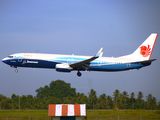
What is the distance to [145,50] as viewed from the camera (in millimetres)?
55312

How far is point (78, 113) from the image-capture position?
33500 millimetres

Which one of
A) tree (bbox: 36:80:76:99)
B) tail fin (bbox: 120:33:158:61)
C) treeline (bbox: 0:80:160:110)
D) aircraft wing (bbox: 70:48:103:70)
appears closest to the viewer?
aircraft wing (bbox: 70:48:103:70)

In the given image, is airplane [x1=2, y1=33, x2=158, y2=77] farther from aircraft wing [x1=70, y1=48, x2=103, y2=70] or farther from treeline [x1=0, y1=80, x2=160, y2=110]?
treeline [x1=0, y1=80, x2=160, y2=110]

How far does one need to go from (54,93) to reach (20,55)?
132 feet

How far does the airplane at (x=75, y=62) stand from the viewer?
158 ft

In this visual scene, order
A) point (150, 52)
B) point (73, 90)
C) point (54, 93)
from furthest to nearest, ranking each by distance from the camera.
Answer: point (73, 90)
point (54, 93)
point (150, 52)

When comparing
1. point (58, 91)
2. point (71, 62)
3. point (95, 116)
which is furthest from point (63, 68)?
point (58, 91)

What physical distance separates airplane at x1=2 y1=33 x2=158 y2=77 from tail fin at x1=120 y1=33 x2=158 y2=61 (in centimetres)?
93

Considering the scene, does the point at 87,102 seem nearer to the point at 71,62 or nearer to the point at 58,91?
the point at 58,91

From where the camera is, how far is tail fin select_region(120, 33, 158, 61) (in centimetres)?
5408

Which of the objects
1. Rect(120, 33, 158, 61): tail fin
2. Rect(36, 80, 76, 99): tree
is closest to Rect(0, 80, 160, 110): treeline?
Rect(36, 80, 76, 99): tree

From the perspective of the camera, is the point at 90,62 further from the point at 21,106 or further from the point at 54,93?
the point at 54,93

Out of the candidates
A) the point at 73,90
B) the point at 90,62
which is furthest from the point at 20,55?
the point at 73,90

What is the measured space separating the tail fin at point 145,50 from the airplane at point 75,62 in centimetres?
93
